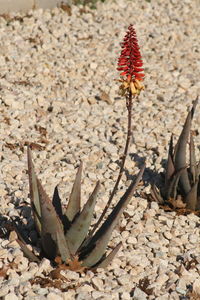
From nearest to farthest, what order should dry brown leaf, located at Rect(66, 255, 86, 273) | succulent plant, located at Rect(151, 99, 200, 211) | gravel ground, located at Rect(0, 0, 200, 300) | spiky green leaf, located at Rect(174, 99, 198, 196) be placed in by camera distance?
dry brown leaf, located at Rect(66, 255, 86, 273), gravel ground, located at Rect(0, 0, 200, 300), spiky green leaf, located at Rect(174, 99, 198, 196), succulent plant, located at Rect(151, 99, 200, 211)

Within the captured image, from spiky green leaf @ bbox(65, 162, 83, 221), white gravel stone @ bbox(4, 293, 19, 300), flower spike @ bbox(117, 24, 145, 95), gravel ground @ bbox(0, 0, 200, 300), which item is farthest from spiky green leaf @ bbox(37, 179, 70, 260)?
flower spike @ bbox(117, 24, 145, 95)

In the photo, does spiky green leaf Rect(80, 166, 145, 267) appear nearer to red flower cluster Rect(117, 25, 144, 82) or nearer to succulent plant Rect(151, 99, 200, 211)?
red flower cluster Rect(117, 25, 144, 82)

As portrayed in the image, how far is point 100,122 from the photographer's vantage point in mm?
5781

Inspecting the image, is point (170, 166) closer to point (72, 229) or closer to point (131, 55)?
point (72, 229)

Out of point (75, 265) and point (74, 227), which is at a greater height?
point (74, 227)

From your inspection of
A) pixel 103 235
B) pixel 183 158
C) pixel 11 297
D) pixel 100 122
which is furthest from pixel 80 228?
pixel 100 122

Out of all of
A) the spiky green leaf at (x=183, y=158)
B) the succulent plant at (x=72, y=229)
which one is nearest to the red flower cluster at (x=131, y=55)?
the succulent plant at (x=72, y=229)

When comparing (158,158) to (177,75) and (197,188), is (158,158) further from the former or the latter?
(177,75)

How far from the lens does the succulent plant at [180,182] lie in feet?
14.5

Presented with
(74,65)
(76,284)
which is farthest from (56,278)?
(74,65)

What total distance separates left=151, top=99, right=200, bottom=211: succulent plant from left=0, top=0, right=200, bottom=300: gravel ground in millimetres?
107

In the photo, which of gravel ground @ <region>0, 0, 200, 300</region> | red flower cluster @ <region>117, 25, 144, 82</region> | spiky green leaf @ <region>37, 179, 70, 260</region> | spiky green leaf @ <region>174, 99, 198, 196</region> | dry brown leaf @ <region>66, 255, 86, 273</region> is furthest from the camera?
spiky green leaf @ <region>174, 99, 198, 196</region>

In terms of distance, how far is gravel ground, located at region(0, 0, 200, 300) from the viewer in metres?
3.71

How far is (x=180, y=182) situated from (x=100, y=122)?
4.82ft
